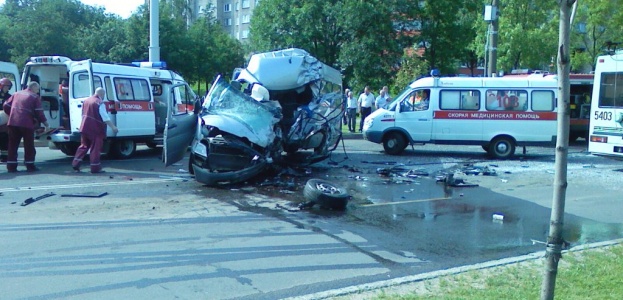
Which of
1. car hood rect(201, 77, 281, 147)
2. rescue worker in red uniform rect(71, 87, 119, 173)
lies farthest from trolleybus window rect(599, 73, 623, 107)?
rescue worker in red uniform rect(71, 87, 119, 173)

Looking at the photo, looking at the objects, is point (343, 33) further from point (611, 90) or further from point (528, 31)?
point (611, 90)

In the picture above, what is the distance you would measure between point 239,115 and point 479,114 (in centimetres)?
834

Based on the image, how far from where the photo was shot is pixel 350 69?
34656 mm

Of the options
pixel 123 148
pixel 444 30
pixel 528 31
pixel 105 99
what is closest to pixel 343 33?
pixel 444 30

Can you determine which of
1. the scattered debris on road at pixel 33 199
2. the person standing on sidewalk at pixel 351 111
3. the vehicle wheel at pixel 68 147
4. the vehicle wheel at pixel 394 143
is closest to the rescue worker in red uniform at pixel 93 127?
the vehicle wheel at pixel 68 147

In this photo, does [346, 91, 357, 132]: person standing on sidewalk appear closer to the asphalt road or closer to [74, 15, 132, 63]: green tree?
the asphalt road

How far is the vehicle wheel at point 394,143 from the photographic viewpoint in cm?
1819

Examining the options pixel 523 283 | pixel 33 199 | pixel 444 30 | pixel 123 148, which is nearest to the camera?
pixel 523 283

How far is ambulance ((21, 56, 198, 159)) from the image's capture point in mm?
14766

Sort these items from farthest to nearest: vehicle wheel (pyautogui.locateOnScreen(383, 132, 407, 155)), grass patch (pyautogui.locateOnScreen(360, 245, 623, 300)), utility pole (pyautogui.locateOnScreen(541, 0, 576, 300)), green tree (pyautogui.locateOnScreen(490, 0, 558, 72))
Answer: green tree (pyautogui.locateOnScreen(490, 0, 558, 72)) → vehicle wheel (pyautogui.locateOnScreen(383, 132, 407, 155)) → grass patch (pyautogui.locateOnScreen(360, 245, 623, 300)) → utility pole (pyautogui.locateOnScreen(541, 0, 576, 300))

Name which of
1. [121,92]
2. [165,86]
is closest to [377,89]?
[165,86]

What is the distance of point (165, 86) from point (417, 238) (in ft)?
40.3

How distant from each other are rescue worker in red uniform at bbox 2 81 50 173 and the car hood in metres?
3.69

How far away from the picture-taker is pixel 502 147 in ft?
58.6
